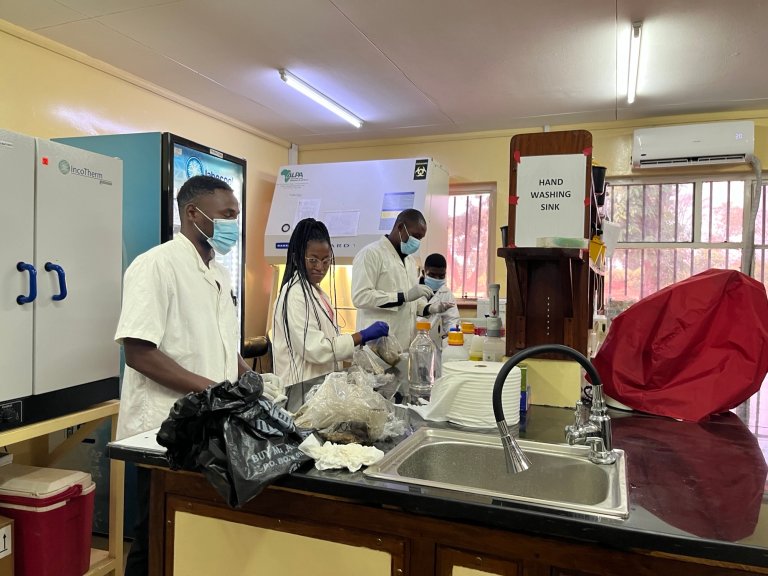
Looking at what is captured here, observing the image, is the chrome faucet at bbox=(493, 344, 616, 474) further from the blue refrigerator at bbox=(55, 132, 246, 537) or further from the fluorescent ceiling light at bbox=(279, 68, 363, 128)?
the fluorescent ceiling light at bbox=(279, 68, 363, 128)

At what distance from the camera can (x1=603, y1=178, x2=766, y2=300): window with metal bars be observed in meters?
4.68

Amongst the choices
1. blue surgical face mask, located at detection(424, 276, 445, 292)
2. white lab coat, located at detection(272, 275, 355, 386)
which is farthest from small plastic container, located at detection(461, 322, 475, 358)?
blue surgical face mask, located at detection(424, 276, 445, 292)

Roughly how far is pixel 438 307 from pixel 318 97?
2009mm

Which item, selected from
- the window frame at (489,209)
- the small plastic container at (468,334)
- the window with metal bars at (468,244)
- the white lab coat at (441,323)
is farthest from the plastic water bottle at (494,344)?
the window with metal bars at (468,244)

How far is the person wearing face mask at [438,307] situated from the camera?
2854 millimetres

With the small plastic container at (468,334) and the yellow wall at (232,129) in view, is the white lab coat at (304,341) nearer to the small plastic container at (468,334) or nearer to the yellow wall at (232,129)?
the small plastic container at (468,334)

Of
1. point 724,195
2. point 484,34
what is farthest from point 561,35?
point 724,195

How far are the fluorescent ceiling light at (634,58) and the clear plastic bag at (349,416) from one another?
2.64 metres

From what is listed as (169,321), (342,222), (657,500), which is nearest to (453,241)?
(342,222)

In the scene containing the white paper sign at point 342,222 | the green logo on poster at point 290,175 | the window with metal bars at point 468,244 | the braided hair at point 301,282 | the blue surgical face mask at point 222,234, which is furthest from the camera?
the window with metal bars at point 468,244

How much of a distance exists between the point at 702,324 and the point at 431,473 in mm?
1100

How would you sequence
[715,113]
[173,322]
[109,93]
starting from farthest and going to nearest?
[715,113] → [109,93] → [173,322]

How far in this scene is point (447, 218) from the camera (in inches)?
205

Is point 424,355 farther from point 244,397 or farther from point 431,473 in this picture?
point 244,397
